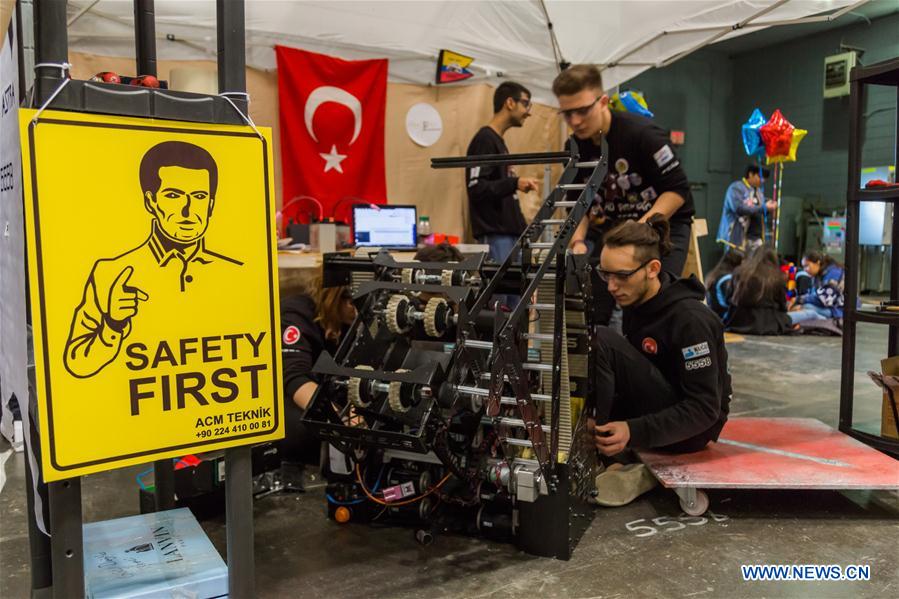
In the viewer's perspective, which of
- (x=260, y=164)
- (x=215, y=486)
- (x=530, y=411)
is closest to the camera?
(x=260, y=164)

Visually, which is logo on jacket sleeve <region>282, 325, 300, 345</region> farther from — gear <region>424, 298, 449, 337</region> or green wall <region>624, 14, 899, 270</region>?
green wall <region>624, 14, 899, 270</region>

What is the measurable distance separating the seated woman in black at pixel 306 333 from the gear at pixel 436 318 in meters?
0.65

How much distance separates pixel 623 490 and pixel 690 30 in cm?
447

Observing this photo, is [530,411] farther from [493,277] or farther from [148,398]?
[148,398]

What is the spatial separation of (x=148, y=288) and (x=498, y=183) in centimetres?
383

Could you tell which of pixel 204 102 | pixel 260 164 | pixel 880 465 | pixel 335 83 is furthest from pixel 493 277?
pixel 335 83

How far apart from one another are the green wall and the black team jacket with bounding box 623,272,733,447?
9373 millimetres

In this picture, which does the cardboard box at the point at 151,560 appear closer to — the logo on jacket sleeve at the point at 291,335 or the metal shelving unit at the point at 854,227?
the logo on jacket sleeve at the point at 291,335

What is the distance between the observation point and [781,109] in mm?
11906

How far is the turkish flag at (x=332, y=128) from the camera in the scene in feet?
18.1

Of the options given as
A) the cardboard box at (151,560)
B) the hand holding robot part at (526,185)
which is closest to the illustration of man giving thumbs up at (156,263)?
the cardboard box at (151,560)

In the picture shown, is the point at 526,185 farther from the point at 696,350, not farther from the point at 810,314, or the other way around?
the point at 810,314

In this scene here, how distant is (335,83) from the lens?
18.7 feet

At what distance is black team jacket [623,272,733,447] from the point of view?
2510mm
